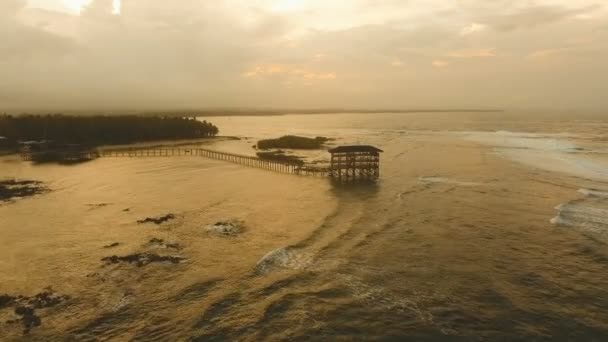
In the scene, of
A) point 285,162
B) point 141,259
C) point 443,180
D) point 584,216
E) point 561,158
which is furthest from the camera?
point 561,158

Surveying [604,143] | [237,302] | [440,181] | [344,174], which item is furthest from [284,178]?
[604,143]

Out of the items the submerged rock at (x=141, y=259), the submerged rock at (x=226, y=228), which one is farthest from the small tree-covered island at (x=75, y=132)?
the submerged rock at (x=141, y=259)

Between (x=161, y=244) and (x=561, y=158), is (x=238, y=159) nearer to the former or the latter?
(x=161, y=244)

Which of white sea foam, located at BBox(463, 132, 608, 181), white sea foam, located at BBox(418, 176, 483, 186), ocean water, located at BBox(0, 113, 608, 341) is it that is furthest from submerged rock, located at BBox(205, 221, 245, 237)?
white sea foam, located at BBox(463, 132, 608, 181)

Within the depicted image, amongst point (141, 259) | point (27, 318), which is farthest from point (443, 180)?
point (27, 318)

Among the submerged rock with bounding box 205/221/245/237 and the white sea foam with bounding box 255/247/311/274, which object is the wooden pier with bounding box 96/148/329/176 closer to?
the submerged rock with bounding box 205/221/245/237

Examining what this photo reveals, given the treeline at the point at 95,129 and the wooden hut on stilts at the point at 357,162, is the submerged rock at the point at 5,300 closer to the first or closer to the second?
the wooden hut on stilts at the point at 357,162

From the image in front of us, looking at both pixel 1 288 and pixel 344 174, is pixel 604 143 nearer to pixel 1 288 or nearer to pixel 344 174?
pixel 344 174
